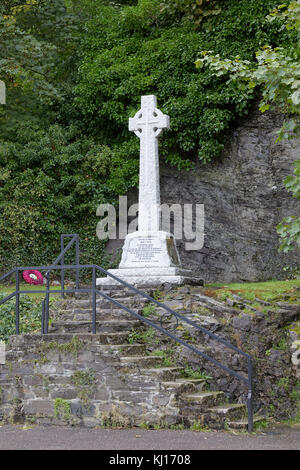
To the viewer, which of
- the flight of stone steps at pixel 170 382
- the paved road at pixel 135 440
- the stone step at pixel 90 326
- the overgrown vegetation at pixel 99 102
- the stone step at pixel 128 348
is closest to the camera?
the paved road at pixel 135 440

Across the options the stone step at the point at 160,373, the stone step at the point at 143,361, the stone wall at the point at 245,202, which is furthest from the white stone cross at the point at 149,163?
the stone wall at the point at 245,202

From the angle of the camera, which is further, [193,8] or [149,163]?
[193,8]

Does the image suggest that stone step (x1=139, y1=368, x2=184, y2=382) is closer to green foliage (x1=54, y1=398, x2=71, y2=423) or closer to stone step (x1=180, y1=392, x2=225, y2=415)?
stone step (x1=180, y1=392, x2=225, y2=415)

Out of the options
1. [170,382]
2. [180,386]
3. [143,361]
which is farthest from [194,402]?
[143,361]

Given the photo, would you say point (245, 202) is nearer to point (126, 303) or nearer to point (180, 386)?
point (126, 303)

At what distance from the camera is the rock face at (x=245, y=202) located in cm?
1537

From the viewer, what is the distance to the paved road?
610cm

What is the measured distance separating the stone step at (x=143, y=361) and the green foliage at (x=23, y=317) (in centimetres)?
294

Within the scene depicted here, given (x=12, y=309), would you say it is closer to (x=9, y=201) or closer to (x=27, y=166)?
(x=9, y=201)

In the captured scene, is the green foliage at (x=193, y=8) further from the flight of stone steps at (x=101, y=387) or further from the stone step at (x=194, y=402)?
the stone step at (x=194, y=402)

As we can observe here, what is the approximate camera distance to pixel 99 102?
16938 millimetres

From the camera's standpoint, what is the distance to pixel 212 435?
6668 mm

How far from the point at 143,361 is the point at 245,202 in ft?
29.7
